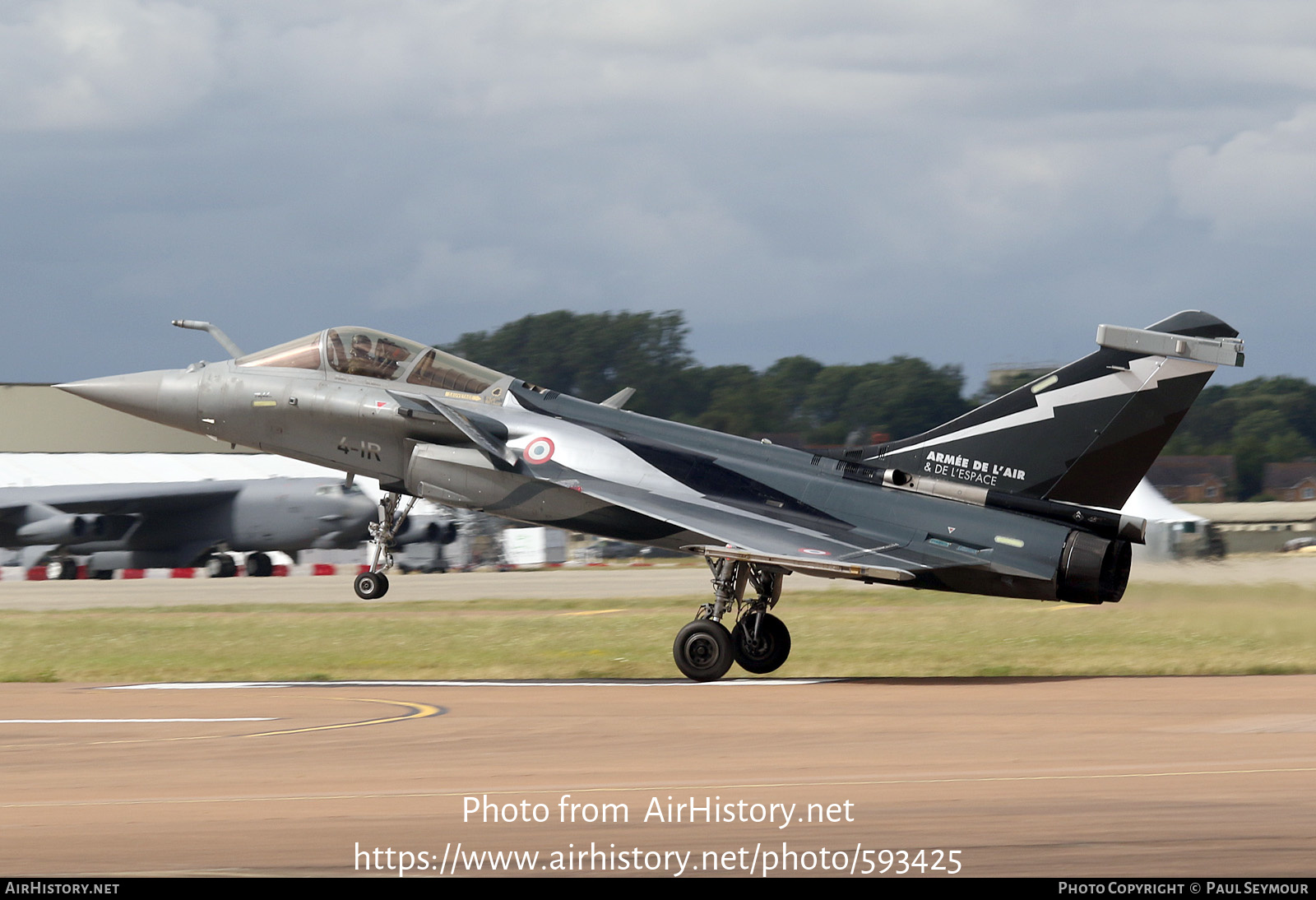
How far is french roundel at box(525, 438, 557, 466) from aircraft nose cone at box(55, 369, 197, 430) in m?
4.49

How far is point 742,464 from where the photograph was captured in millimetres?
16891

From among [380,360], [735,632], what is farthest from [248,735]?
[735,632]

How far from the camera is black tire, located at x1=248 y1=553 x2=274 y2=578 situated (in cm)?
4831

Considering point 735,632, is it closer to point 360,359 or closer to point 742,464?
point 742,464

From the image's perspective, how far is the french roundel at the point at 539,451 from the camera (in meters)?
16.8

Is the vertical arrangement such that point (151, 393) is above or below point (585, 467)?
above

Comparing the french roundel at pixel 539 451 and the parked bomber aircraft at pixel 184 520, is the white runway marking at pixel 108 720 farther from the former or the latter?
the parked bomber aircraft at pixel 184 520

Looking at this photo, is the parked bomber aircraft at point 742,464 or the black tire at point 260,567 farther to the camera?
the black tire at point 260,567

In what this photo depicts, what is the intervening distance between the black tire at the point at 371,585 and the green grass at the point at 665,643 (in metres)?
2.10

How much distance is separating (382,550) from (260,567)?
3325 cm

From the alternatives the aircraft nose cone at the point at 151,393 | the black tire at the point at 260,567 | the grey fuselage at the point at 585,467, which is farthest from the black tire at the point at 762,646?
the black tire at the point at 260,567

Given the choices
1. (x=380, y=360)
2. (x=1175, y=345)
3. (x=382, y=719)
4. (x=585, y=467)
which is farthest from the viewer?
(x=380, y=360)

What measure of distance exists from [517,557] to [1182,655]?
37.6 m

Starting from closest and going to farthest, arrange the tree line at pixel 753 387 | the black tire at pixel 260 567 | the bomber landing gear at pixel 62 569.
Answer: the black tire at pixel 260 567
the bomber landing gear at pixel 62 569
the tree line at pixel 753 387
